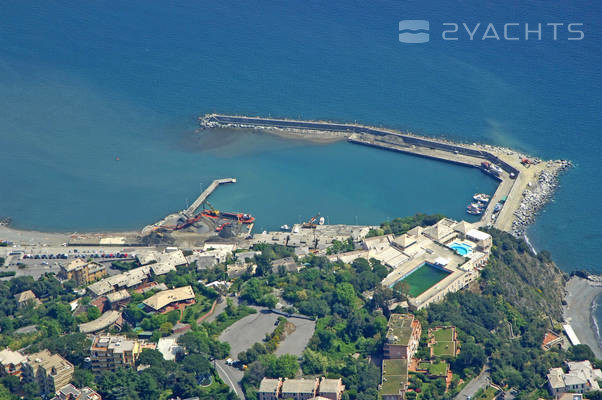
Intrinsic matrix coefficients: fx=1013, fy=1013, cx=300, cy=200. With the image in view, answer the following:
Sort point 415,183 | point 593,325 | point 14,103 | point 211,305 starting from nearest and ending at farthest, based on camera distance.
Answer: point 211,305 < point 593,325 < point 415,183 < point 14,103

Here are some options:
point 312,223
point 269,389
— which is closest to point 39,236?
point 312,223

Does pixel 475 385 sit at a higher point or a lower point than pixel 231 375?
higher

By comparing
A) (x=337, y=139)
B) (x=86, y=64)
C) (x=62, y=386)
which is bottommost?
(x=62, y=386)

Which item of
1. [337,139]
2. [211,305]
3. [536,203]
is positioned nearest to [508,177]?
[536,203]

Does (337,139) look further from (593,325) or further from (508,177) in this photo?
(593,325)

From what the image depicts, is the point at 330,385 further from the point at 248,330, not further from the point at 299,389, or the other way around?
the point at 248,330

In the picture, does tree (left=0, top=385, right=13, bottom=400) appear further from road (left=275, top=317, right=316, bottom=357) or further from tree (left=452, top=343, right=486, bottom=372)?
tree (left=452, top=343, right=486, bottom=372)

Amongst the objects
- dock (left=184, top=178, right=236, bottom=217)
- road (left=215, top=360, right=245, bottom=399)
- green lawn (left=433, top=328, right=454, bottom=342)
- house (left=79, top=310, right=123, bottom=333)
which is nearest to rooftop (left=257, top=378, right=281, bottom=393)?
road (left=215, top=360, right=245, bottom=399)
